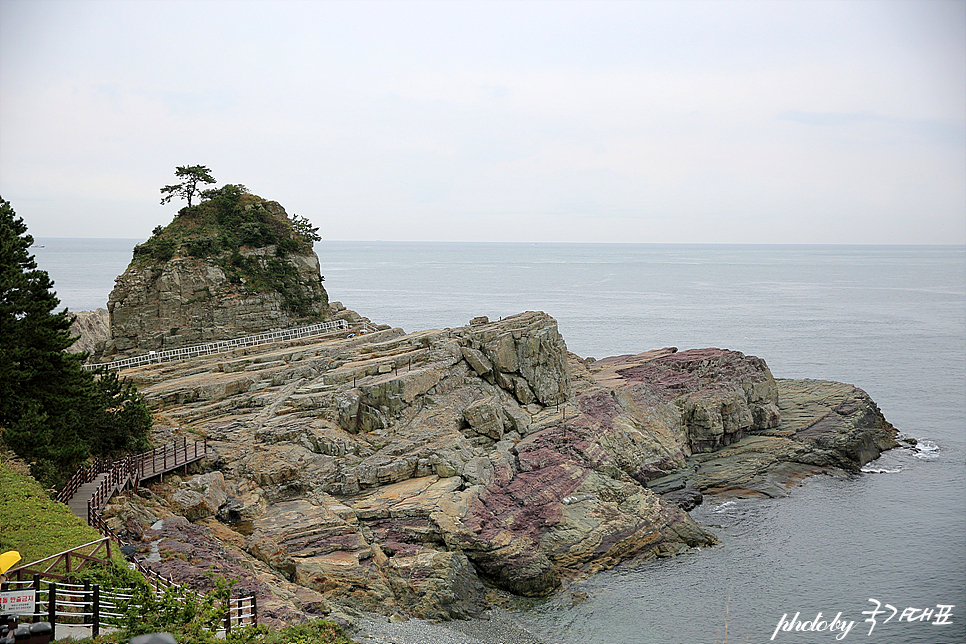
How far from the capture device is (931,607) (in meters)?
35.1

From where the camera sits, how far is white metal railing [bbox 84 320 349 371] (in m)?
48.0

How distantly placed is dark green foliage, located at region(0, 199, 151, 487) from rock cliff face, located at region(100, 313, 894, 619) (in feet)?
11.2

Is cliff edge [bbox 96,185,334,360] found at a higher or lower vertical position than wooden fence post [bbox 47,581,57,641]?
higher

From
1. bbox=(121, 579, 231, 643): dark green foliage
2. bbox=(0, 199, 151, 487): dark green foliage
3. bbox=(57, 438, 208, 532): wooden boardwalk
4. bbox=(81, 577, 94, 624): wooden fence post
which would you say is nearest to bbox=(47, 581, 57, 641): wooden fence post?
bbox=(81, 577, 94, 624): wooden fence post

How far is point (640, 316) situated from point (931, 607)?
356ft

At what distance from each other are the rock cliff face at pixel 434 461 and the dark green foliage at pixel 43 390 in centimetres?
342

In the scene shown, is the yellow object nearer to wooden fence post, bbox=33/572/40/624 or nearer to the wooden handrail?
wooden fence post, bbox=33/572/40/624

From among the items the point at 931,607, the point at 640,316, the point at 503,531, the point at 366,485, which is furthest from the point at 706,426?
the point at 640,316

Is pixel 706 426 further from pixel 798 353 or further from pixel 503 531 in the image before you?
pixel 798 353

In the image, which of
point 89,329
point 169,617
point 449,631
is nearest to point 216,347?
point 449,631

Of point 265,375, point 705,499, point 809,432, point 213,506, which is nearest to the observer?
point 213,506

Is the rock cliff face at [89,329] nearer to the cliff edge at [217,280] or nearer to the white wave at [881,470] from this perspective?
the cliff edge at [217,280]

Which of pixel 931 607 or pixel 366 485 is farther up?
pixel 366 485

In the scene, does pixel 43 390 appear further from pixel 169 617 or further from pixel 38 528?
pixel 169 617
